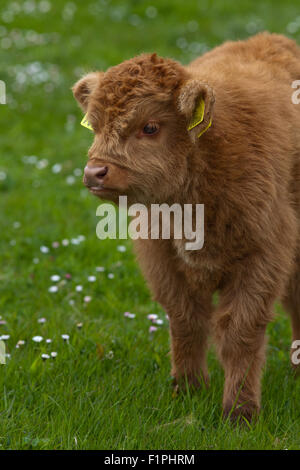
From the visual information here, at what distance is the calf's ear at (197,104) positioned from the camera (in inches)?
140

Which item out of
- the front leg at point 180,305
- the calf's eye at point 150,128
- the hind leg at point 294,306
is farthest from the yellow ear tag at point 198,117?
the hind leg at point 294,306

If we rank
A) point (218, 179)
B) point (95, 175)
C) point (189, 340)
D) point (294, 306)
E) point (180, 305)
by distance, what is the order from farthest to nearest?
point (294, 306) → point (189, 340) → point (180, 305) → point (218, 179) → point (95, 175)

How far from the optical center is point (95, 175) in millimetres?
3523

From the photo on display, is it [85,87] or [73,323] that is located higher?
[85,87]

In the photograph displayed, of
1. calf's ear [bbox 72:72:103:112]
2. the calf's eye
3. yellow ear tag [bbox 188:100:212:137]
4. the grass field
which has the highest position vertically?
calf's ear [bbox 72:72:103:112]

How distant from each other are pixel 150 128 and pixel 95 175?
395 mm

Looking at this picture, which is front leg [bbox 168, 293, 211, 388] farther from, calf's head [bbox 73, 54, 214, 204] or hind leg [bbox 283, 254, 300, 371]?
calf's head [bbox 73, 54, 214, 204]

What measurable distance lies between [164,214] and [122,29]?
31.3ft

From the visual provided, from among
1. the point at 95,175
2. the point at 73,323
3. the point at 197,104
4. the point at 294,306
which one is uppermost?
the point at 197,104

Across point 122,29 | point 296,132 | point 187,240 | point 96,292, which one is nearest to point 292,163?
point 296,132

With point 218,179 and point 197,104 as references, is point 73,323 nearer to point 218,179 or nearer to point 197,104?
point 218,179

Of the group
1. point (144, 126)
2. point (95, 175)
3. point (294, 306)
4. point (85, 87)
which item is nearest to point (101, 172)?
point (95, 175)

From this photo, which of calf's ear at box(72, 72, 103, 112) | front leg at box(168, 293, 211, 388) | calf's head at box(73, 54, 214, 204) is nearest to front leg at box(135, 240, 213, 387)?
front leg at box(168, 293, 211, 388)

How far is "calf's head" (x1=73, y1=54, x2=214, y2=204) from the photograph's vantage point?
11.7 ft
